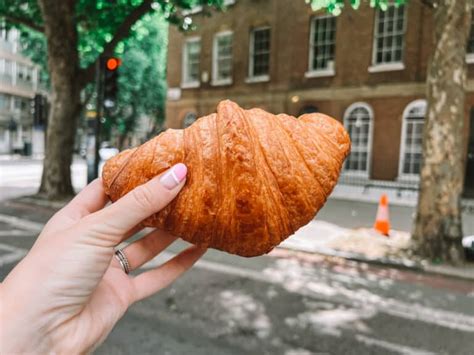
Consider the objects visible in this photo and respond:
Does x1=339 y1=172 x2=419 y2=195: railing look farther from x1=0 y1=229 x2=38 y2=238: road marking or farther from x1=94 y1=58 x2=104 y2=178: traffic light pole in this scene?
x1=0 y1=229 x2=38 y2=238: road marking

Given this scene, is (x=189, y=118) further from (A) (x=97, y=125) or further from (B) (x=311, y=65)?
(A) (x=97, y=125)

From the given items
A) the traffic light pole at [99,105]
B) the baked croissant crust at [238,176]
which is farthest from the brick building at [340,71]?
the baked croissant crust at [238,176]

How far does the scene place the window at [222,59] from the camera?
2075 centimetres

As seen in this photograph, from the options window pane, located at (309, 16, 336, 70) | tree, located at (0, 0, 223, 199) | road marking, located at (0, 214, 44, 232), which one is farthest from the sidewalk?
window pane, located at (309, 16, 336, 70)

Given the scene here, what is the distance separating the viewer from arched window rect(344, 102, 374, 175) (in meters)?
17.2

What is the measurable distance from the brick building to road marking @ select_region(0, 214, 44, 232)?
12.6 m

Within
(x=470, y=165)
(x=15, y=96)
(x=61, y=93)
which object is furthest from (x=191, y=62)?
(x=15, y=96)

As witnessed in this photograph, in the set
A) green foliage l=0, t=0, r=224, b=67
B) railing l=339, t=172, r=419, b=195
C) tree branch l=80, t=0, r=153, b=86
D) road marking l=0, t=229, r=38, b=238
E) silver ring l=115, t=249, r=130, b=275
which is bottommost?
road marking l=0, t=229, r=38, b=238

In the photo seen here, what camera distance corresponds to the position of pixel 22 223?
29.7 ft

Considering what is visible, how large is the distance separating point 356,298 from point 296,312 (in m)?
1.00

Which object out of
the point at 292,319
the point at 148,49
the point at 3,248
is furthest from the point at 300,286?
the point at 148,49

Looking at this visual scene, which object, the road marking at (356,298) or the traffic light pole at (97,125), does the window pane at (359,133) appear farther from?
the road marking at (356,298)

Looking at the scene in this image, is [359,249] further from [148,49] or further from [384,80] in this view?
[148,49]

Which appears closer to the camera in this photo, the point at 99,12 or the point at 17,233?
the point at 17,233
